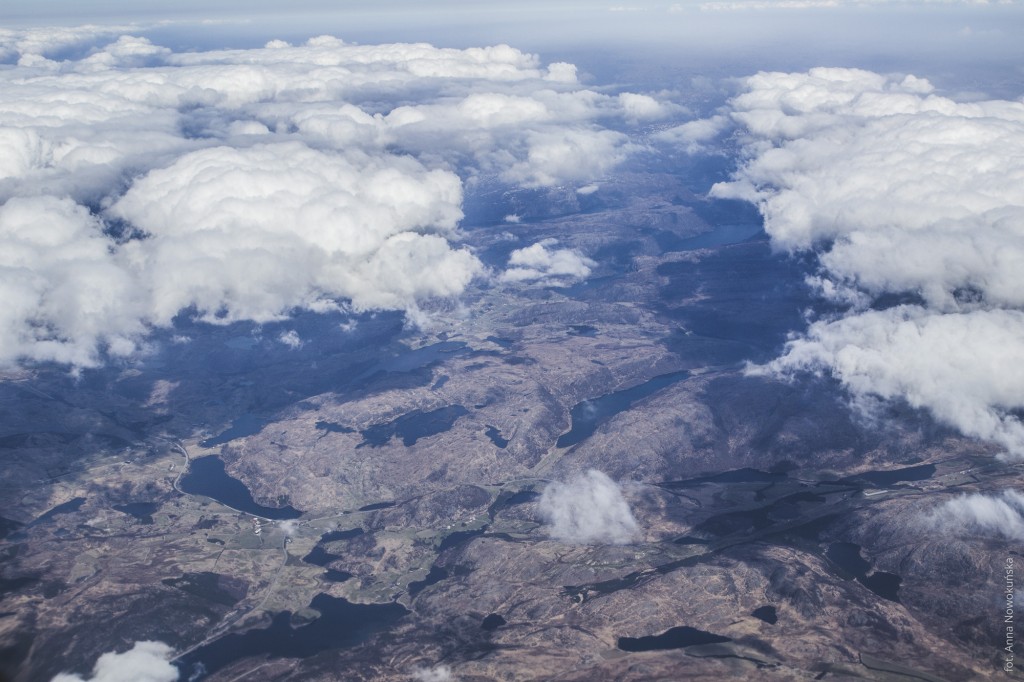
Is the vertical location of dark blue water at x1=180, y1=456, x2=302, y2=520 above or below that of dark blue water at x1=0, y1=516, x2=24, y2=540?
below

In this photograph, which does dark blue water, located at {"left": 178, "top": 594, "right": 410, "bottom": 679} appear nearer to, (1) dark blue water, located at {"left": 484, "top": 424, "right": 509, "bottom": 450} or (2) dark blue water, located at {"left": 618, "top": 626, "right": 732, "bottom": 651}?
(2) dark blue water, located at {"left": 618, "top": 626, "right": 732, "bottom": 651}

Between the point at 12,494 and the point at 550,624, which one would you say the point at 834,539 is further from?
the point at 12,494

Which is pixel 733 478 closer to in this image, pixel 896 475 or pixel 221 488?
pixel 896 475

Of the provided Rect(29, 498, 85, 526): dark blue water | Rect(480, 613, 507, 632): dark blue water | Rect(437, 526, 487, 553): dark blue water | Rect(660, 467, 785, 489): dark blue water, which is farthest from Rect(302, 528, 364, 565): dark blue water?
Rect(660, 467, 785, 489): dark blue water

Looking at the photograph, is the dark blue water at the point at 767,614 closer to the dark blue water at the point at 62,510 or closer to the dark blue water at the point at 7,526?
the dark blue water at the point at 62,510

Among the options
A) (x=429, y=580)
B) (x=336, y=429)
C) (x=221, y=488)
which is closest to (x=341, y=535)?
(x=429, y=580)

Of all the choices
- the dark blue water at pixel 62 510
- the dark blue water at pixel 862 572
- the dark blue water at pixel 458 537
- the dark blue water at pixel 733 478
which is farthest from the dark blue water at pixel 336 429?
the dark blue water at pixel 862 572

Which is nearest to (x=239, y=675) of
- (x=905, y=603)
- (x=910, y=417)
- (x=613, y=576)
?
(x=613, y=576)
